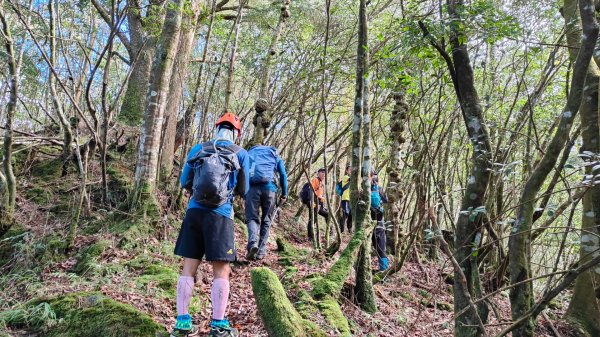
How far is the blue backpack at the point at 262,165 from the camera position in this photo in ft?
22.4

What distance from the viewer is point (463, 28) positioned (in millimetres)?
4656

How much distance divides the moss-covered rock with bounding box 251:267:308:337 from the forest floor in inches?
22.7

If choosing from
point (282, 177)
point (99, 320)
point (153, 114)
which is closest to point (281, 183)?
point (282, 177)

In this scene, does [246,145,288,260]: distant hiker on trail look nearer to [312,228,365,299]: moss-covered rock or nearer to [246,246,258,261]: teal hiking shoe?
[246,246,258,261]: teal hiking shoe

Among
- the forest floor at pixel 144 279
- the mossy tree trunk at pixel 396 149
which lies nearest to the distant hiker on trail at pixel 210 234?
the forest floor at pixel 144 279

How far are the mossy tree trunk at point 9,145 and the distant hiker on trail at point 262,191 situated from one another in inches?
139

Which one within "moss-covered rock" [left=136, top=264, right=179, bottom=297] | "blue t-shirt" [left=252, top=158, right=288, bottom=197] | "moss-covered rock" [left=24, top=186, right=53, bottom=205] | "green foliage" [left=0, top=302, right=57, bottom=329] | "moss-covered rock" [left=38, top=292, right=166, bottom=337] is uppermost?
"blue t-shirt" [left=252, top=158, right=288, bottom=197]

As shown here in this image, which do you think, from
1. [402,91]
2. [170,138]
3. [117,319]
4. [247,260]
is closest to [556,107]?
[402,91]

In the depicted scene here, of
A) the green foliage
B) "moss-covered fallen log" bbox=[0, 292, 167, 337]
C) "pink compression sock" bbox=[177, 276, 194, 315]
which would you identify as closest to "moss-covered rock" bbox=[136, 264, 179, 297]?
"moss-covered fallen log" bbox=[0, 292, 167, 337]

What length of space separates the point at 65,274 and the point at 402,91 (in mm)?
6695

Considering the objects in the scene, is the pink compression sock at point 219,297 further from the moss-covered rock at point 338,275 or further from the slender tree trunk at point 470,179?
the slender tree trunk at point 470,179

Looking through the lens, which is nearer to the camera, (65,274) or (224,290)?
(224,290)

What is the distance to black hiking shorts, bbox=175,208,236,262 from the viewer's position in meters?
3.87

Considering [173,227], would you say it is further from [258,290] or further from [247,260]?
[258,290]
